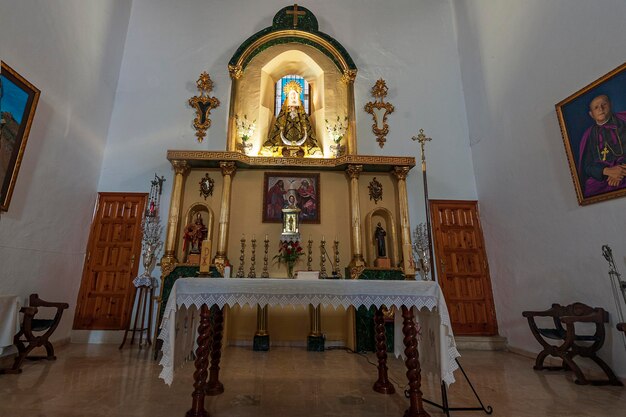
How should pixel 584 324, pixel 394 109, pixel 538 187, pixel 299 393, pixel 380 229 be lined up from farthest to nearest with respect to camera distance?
pixel 394 109 < pixel 380 229 < pixel 538 187 < pixel 584 324 < pixel 299 393

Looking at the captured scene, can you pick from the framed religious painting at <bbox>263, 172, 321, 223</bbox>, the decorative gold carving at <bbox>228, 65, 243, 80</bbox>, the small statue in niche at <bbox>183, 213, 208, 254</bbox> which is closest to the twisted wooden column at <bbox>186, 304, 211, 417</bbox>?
the small statue in niche at <bbox>183, 213, 208, 254</bbox>

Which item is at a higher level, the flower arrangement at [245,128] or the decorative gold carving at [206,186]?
the flower arrangement at [245,128]

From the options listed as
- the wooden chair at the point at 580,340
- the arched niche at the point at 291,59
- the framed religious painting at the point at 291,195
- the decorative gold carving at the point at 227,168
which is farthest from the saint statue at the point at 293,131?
the wooden chair at the point at 580,340

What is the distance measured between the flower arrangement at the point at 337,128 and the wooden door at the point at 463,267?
2578 millimetres

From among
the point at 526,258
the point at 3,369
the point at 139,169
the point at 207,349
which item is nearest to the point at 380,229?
the point at 526,258

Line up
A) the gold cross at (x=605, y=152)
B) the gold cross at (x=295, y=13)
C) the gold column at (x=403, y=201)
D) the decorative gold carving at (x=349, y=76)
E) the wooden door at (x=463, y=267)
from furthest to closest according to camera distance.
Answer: the gold cross at (x=295, y=13)
the decorative gold carving at (x=349, y=76)
the gold column at (x=403, y=201)
the wooden door at (x=463, y=267)
the gold cross at (x=605, y=152)

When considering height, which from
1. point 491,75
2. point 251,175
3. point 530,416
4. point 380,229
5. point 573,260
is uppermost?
point 491,75

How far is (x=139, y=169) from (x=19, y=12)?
3049mm

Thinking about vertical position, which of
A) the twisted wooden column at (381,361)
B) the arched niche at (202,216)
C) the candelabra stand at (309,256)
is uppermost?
the arched niche at (202,216)

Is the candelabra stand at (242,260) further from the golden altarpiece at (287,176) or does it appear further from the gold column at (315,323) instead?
the gold column at (315,323)

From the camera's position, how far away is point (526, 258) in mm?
5285

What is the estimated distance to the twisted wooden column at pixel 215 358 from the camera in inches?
120

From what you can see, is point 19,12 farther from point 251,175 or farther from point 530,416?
point 530,416

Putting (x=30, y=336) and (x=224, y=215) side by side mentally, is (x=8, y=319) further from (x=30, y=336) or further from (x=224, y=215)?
(x=224, y=215)
